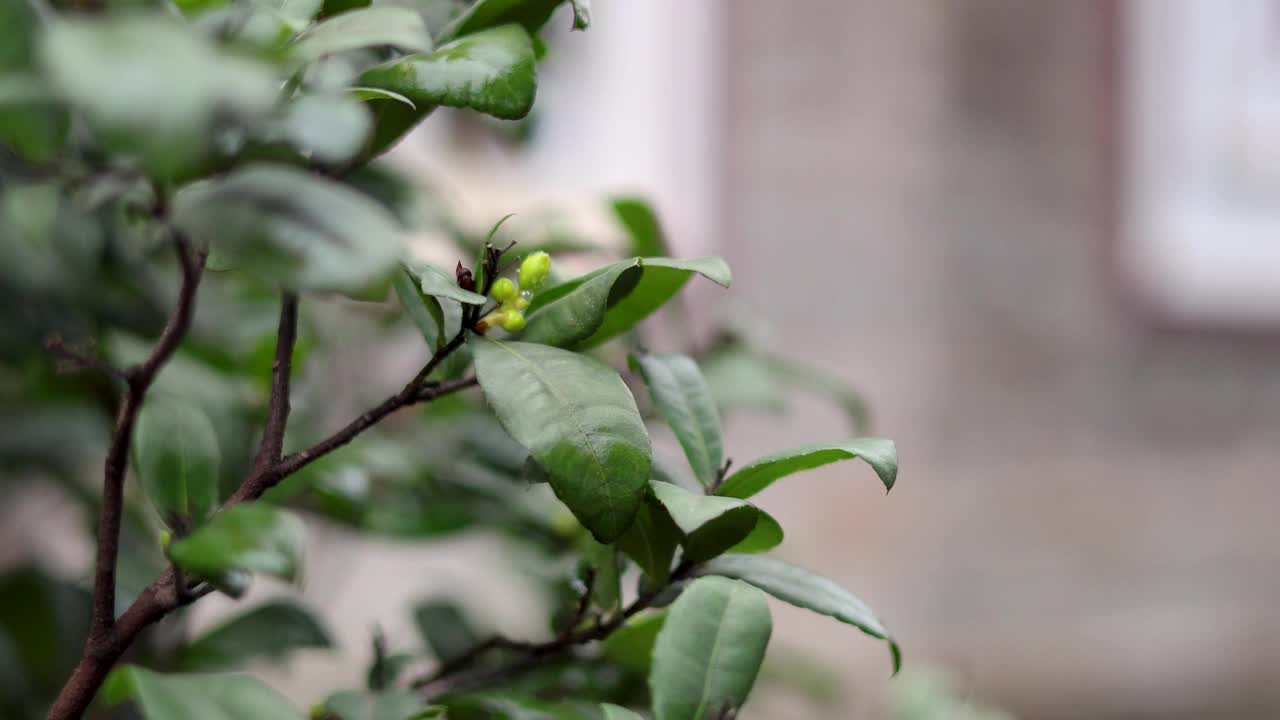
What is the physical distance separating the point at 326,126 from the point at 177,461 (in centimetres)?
18

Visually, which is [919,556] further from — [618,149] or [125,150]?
[125,150]

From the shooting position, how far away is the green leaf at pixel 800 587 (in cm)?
37

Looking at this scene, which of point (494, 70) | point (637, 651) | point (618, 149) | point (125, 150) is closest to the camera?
point (125, 150)

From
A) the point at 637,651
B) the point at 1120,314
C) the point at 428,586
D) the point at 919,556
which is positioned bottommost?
the point at 919,556

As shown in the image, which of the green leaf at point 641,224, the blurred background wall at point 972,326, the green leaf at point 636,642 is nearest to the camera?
the green leaf at point 636,642

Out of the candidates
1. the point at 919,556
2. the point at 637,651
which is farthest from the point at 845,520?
the point at 637,651

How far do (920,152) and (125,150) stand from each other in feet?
6.15

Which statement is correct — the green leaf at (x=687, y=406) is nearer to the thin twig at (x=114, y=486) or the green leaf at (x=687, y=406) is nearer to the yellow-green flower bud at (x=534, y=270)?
the yellow-green flower bud at (x=534, y=270)

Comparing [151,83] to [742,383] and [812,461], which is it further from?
[742,383]

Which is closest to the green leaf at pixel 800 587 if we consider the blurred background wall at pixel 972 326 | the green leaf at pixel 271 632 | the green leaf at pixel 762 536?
the green leaf at pixel 762 536

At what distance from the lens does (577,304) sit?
346 mm

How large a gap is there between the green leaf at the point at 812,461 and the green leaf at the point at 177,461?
19 centimetres

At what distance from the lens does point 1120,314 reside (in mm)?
2041

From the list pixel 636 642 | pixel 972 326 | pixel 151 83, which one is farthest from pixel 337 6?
pixel 972 326
